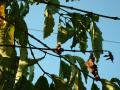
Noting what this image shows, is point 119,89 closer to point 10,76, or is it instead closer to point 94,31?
point 94,31

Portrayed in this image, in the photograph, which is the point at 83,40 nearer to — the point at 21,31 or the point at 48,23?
the point at 48,23

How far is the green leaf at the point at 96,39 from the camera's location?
68.6 inches

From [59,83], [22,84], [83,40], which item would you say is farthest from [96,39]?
[22,84]

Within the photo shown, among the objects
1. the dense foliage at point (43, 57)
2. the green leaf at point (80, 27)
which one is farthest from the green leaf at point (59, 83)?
the green leaf at point (80, 27)

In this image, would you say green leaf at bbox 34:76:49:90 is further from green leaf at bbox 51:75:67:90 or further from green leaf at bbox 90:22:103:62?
green leaf at bbox 90:22:103:62

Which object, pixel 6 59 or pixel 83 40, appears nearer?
pixel 6 59

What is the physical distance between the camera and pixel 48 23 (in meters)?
1.91

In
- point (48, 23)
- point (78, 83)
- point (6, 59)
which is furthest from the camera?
point (48, 23)

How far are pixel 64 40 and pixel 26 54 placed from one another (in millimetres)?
372

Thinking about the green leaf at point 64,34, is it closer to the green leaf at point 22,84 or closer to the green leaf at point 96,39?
the green leaf at point 96,39

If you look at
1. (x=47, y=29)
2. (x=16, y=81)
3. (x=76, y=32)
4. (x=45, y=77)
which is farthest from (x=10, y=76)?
(x=76, y=32)

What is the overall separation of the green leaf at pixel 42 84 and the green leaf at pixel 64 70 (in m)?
0.12

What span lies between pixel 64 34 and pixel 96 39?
0.19 metres

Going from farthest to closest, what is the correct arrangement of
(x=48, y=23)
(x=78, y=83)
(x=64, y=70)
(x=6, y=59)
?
(x=48, y=23) → (x=64, y=70) → (x=78, y=83) → (x=6, y=59)
